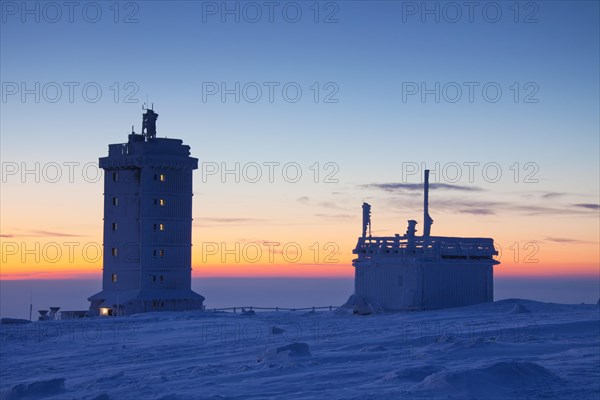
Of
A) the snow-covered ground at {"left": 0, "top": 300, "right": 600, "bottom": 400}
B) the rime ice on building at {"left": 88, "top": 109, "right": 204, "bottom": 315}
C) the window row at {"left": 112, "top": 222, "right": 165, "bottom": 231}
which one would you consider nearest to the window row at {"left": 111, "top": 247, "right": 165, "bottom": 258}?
the rime ice on building at {"left": 88, "top": 109, "right": 204, "bottom": 315}

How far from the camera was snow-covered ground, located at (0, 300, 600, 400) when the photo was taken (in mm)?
19031

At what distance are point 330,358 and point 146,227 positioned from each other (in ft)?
109

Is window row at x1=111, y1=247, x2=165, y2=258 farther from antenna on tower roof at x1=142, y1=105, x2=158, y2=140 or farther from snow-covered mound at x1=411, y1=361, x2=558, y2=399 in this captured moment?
snow-covered mound at x1=411, y1=361, x2=558, y2=399

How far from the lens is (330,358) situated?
79.7 feet

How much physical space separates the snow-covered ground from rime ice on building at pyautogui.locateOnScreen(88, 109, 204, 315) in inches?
600

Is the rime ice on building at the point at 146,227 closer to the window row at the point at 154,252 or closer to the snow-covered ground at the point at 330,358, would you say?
the window row at the point at 154,252

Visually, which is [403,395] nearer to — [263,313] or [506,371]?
[506,371]

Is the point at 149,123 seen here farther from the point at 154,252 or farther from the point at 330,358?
the point at 330,358

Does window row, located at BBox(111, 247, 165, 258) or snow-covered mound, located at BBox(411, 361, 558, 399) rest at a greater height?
window row, located at BBox(111, 247, 165, 258)

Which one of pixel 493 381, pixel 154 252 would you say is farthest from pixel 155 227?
pixel 493 381

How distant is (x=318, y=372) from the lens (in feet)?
72.4

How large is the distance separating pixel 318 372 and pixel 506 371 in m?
5.04

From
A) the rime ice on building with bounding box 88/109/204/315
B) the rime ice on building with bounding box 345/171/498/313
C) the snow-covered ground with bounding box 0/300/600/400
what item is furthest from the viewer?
the rime ice on building with bounding box 88/109/204/315

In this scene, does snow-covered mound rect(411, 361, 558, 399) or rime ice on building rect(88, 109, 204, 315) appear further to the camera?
rime ice on building rect(88, 109, 204, 315)
